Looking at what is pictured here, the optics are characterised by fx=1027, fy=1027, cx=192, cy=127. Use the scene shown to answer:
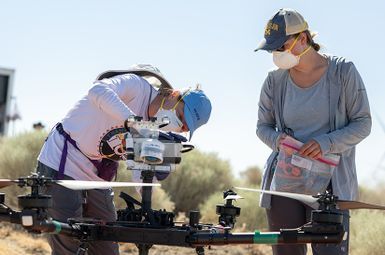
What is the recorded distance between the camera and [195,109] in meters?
5.71

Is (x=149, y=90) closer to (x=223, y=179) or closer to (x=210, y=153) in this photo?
(x=223, y=179)

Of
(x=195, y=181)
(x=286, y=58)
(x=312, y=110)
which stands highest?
(x=286, y=58)

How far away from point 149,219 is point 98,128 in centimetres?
115

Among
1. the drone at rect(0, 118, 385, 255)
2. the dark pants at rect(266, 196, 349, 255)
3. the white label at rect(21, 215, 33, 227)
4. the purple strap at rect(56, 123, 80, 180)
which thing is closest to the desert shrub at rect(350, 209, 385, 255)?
the dark pants at rect(266, 196, 349, 255)

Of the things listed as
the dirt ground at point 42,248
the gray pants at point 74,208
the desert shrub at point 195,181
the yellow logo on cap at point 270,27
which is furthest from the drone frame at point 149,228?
the desert shrub at point 195,181

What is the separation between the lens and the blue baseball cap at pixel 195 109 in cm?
569

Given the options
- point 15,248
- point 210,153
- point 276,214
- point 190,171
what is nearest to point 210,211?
point 190,171

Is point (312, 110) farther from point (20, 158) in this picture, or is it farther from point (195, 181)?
point (195, 181)

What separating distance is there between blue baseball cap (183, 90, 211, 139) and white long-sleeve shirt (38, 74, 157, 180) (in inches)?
9.3

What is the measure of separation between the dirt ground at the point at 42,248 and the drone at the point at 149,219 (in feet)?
15.9

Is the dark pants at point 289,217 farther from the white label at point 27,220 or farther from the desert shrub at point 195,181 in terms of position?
the desert shrub at point 195,181

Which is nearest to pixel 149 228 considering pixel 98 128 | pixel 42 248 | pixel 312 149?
pixel 98 128

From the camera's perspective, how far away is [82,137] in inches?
228

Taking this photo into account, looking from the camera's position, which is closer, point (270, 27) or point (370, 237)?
point (270, 27)
